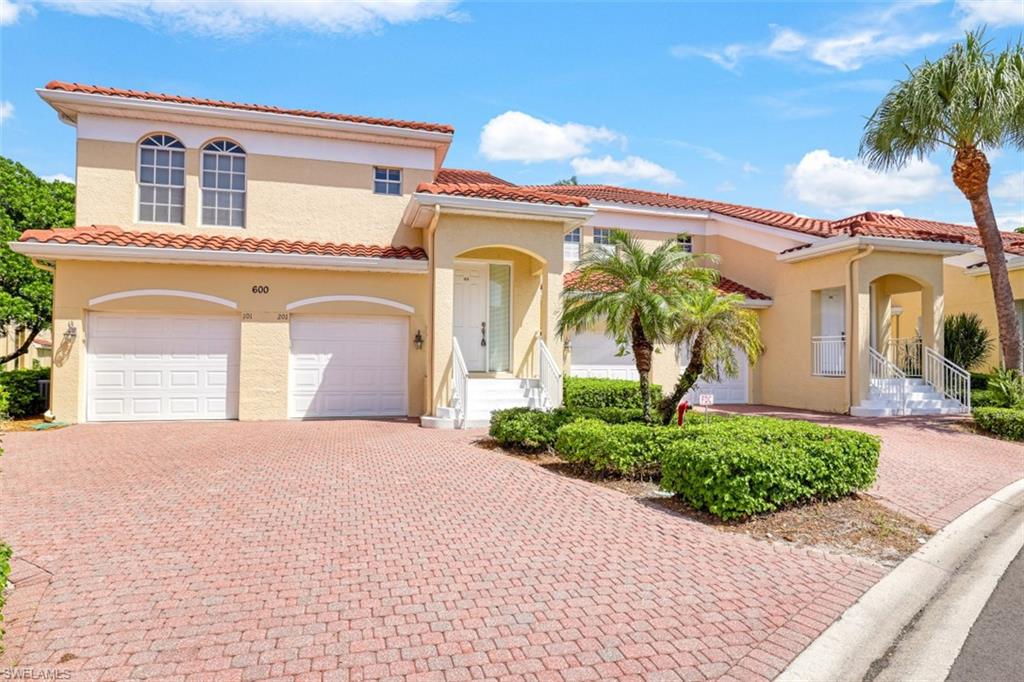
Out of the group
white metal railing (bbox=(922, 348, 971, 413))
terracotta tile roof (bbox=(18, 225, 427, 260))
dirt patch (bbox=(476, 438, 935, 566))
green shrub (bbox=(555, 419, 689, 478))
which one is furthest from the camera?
white metal railing (bbox=(922, 348, 971, 413))

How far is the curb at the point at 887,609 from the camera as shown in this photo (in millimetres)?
3574

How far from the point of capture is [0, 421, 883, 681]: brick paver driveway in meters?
3.51

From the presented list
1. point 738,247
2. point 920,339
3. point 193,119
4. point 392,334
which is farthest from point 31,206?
point 920,339

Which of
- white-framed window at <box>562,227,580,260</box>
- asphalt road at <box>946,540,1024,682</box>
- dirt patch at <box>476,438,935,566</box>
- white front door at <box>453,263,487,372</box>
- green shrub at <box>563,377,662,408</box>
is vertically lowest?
asphalt road at <box>946,540,1024,682</box>

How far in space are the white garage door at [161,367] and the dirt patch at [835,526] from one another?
10323 millimetres

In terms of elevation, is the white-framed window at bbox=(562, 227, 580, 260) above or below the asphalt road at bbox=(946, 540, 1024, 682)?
above

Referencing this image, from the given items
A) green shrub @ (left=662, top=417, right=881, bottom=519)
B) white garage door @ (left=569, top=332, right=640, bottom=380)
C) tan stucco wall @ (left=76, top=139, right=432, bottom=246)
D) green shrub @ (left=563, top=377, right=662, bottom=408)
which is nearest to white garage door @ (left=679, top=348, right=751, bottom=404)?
white garage door @ (left=569, top=332, right=640, bottom=380)

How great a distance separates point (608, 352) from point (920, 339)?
8.67 m

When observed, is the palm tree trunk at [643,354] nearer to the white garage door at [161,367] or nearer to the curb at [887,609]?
the curb at [887,609]

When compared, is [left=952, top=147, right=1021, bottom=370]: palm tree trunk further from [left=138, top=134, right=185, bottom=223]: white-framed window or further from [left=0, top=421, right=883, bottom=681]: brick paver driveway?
[left=138, top=134, right=185, bottom=223]: white-framed window

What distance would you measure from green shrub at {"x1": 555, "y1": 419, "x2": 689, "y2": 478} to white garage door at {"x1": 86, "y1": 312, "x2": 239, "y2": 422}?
9.23m

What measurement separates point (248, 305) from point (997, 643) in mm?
13683

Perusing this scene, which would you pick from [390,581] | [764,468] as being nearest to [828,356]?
[764,468]

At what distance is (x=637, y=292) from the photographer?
968cm
